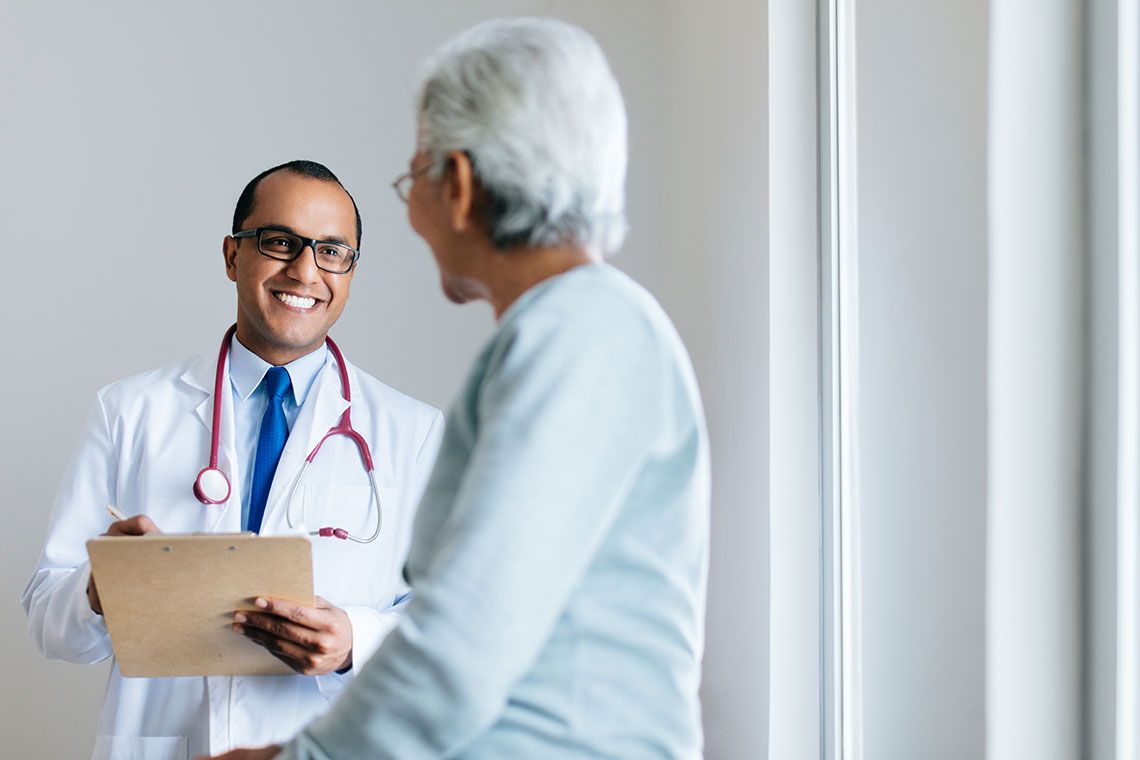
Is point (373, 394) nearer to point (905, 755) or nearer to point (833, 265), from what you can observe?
point (833, 265)

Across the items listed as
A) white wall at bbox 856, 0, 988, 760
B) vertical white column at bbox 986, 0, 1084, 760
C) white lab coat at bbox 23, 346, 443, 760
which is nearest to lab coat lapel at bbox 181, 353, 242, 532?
white lab coat at bbox 23, 346, 443, 760

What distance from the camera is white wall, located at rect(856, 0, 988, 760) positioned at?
150 cm

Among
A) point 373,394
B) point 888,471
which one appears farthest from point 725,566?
point 373,394

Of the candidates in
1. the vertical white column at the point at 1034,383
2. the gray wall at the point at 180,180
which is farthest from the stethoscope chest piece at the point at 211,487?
the gray wall at the point at 180,180

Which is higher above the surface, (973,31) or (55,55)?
(55,55)

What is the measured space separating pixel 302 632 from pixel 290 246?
2.29 ft

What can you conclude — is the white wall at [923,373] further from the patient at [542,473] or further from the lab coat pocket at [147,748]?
the lab coat pocket at [147,748]

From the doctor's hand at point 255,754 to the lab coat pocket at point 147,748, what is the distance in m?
0.87

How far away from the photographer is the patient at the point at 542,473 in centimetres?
78

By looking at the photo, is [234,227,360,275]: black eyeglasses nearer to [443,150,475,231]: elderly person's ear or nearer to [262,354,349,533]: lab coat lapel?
[262,354,349,533]: lab coat lapel

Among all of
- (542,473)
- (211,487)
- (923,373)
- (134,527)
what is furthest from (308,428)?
(542,473)

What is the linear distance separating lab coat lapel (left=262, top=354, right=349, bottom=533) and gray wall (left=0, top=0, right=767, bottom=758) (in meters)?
1.02

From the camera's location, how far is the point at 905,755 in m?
1.71

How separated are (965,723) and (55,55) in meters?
2.55
